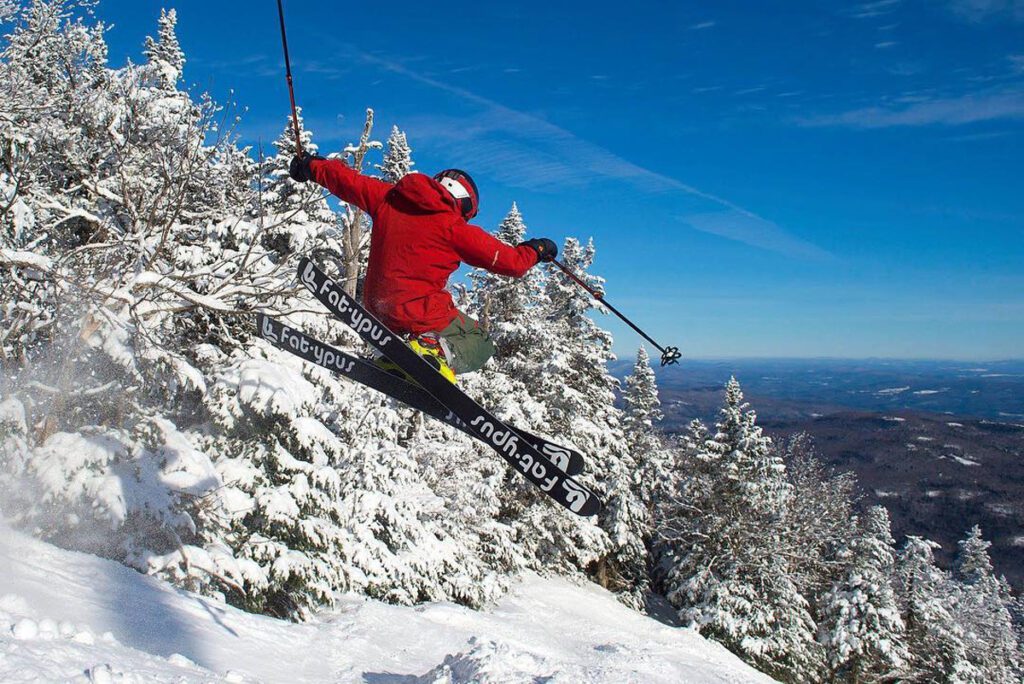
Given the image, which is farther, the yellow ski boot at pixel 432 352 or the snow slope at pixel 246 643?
the yellow ski boot at pixel 432 352

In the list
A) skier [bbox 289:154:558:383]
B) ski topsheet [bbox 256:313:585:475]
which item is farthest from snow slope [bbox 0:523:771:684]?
skier [bbox 289:154:558:383]

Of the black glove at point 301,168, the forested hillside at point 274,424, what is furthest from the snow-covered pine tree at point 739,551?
the black glove at point 301,168

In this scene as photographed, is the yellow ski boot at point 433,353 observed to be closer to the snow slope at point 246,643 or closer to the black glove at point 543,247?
the black glove at point 543,247

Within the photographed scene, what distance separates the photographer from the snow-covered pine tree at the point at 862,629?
23859 millimetres

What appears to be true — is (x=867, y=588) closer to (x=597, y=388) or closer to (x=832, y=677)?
(x=832, y=677)

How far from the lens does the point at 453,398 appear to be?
600cm

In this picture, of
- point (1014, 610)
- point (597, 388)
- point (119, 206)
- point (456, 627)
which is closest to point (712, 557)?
point (597, 388)

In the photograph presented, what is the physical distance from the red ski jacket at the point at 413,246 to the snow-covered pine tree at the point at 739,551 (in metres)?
21.4

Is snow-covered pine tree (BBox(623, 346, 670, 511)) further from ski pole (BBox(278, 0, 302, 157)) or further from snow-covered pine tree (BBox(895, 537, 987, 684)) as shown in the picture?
ski pole (BBox(278, 0, 302, 157))

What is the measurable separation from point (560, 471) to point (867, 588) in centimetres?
2451

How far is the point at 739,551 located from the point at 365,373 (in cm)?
2241

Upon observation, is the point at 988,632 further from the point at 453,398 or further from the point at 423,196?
the point at 423,196

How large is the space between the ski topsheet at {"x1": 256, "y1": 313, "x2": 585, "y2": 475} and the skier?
90 centimetres

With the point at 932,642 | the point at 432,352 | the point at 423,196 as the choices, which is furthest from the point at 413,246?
the point at 932,642
